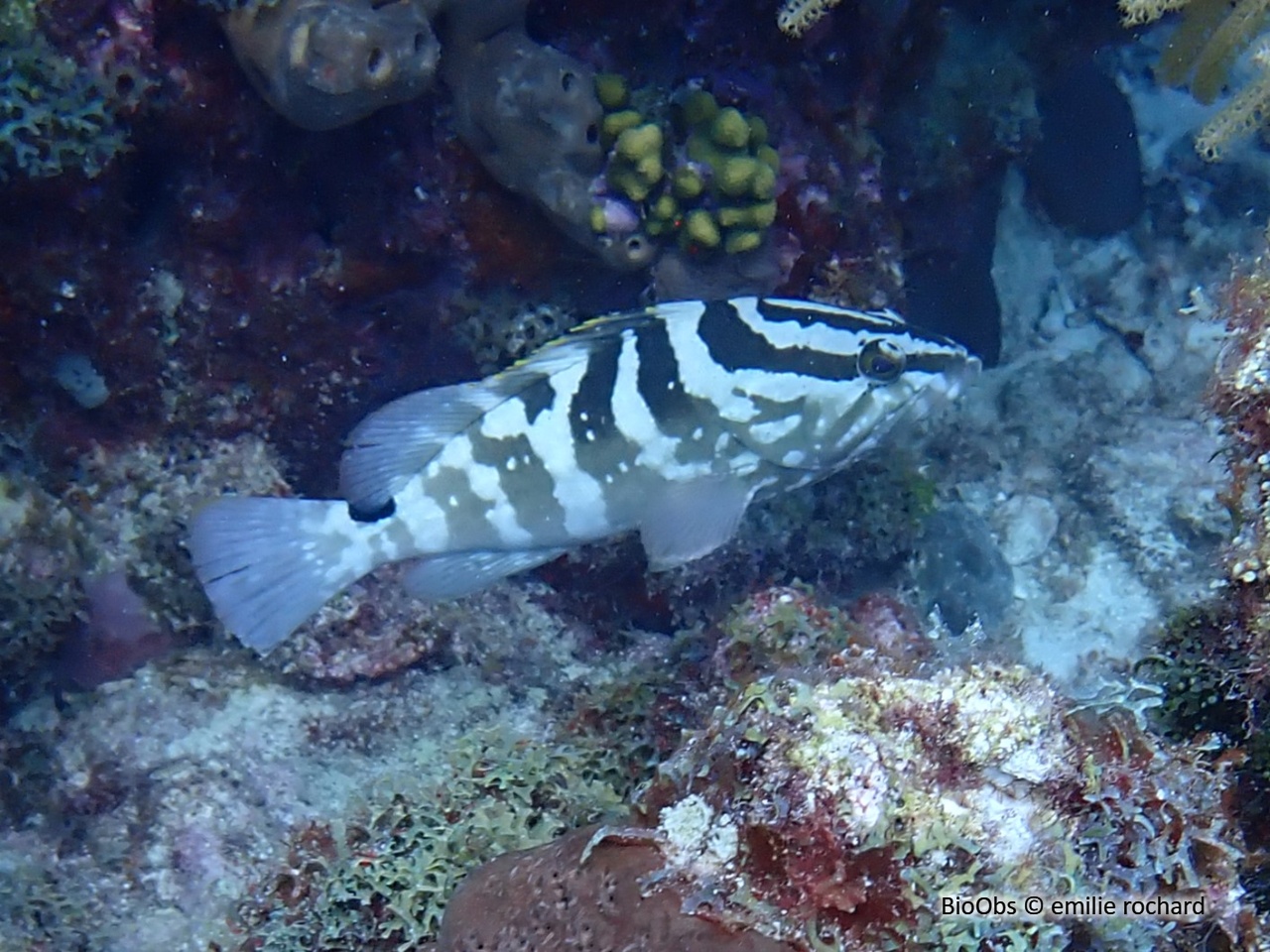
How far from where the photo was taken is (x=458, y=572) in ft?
13.4

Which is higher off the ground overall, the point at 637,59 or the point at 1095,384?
the point at 637,59

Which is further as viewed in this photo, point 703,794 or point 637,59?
point 637,59

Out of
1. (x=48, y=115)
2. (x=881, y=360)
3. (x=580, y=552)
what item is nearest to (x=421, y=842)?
(x=580, y=552)

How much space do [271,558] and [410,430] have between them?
844 mm

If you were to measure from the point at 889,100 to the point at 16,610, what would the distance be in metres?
5.35

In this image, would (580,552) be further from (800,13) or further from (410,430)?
(800,13)

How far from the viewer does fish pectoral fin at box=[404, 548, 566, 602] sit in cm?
409

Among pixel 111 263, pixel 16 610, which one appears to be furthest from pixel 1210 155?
pixel 16 610

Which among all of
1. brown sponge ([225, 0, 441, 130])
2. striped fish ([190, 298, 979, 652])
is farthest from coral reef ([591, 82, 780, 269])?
brown sponge ([225, 0, 441, 130])

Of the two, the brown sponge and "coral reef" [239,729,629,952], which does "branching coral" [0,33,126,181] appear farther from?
"coral reef" [239,729,629,952]

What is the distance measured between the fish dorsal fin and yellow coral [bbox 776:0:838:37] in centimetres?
176

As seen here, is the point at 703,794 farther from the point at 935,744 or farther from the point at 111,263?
the point at 111,263

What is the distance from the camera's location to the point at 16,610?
3980 mm

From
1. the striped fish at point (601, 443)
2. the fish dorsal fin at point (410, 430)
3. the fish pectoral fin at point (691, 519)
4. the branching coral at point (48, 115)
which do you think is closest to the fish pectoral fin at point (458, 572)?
the striped fish at point (601, 443)
